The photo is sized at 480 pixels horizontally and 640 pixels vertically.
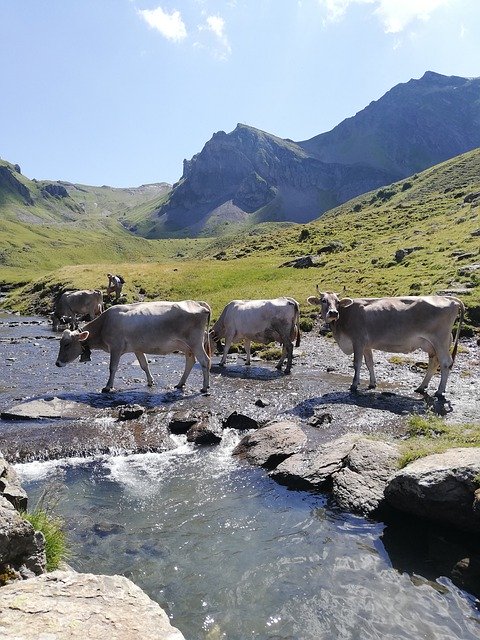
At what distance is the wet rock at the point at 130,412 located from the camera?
49.6 ft

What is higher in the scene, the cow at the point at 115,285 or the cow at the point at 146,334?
the cow at the point at 115,285

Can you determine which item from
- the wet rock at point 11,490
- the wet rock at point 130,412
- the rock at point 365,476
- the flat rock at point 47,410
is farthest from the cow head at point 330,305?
the wet rock at point 11,490

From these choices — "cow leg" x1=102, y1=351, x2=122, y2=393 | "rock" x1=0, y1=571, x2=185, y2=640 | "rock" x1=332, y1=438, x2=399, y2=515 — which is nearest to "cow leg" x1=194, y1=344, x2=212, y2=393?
"cow leg" x1=102, y1=351, x2=122, y2=393

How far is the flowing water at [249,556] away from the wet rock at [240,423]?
9.13 feet

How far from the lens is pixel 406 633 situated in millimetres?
6441

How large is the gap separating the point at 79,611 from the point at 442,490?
6.54 m

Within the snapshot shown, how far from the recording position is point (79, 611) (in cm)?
455

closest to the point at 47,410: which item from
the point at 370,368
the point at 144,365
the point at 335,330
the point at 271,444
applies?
the point at 144,365

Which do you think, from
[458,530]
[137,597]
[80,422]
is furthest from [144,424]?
[137,597]

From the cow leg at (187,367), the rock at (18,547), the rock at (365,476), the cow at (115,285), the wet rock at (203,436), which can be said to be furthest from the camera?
the cow at (115,285)

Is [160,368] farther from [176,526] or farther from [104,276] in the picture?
[104,276]

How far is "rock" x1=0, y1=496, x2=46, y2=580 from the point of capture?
5621mm

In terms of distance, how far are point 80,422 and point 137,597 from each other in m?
10.5

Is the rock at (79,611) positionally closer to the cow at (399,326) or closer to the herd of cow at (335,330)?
the herd of cow at (335,330)
